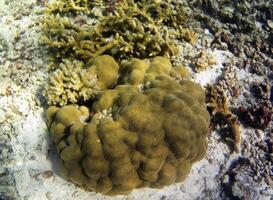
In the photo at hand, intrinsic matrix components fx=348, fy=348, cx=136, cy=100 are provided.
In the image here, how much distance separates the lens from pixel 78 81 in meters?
5.09

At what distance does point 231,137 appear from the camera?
5285 millimetres

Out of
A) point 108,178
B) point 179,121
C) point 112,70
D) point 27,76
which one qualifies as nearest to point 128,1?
point 112,70

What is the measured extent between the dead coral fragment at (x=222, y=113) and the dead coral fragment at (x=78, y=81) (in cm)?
152

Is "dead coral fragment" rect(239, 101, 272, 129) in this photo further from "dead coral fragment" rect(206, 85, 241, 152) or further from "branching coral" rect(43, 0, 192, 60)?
Answer: "branching coral" rect(43, 0, 192, 60)

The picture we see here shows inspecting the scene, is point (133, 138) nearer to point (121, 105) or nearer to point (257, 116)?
point (121, 105)

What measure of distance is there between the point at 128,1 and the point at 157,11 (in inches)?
22.5

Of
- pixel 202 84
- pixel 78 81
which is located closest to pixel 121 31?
pixel 78 81

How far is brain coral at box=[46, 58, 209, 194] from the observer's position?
4.36 m

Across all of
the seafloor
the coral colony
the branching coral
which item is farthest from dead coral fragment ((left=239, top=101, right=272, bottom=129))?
the branching coral

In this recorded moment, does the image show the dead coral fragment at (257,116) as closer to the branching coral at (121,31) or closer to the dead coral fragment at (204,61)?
the dead coral fragment at (204,61)

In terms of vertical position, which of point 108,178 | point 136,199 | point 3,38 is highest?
point 3,38

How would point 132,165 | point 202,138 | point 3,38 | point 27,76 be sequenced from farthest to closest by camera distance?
point 3,38, point 27,76, point 202,138, point 132,165

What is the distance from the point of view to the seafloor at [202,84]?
480 cm

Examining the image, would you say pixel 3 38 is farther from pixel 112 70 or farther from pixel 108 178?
pixel 108 178
